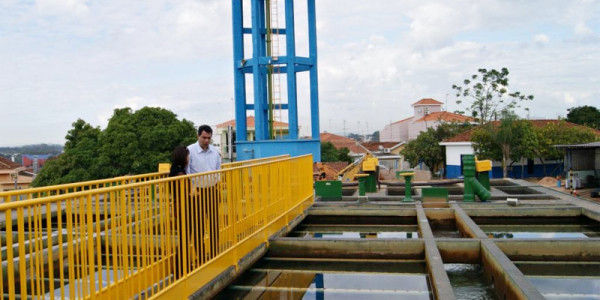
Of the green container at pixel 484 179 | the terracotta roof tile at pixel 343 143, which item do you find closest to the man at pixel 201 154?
the green container at pixel 484 179

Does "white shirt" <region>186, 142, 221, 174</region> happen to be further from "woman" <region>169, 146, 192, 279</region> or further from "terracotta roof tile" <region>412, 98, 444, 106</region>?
"terracotta roof tile" <region>412, 98, 444, 106</region>

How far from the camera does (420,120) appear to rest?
73688 millimetres

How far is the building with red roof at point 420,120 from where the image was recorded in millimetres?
69812

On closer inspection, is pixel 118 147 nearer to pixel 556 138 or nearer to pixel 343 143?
pixel 556 138

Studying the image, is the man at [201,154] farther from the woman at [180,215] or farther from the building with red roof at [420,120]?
the building with red roof at [420,120]

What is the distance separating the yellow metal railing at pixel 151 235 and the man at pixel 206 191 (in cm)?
1

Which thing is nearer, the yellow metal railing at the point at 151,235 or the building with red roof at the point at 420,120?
the yellow metal railing at the point at 151,235

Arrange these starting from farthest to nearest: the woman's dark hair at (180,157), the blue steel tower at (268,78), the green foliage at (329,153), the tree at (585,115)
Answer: the tree at (585,115) < the green foliage at (329,153) < the blue steel tower at (268,78) < the woman's dark hair at (180,157)

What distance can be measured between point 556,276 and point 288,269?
377cm


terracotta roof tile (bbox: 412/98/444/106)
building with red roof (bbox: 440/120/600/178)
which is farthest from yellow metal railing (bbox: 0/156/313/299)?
terracotta roof tile (bbox: 412/98/444/106)

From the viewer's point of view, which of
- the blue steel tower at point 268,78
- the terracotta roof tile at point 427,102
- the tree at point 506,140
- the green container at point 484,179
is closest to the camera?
the green container at point 484,179

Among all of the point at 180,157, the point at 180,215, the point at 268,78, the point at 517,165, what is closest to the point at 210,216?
the point at 180,215

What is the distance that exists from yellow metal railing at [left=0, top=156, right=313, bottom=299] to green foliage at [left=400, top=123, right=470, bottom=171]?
42.1 meters

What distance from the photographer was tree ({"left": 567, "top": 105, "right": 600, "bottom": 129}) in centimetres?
5806
